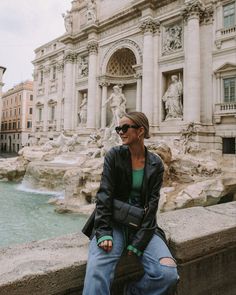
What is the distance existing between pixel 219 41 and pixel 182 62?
2288mm

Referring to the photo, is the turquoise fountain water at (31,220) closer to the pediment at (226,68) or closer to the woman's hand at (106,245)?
the woman's hand at (106,245)

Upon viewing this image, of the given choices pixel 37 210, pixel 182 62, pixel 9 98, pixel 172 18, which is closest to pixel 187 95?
pixel 182 62

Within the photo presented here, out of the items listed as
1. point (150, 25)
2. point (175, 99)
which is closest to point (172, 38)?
point (150, 25)

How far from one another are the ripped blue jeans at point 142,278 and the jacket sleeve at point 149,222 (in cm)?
6

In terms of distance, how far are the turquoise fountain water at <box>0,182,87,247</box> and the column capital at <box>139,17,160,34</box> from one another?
12.4 metres

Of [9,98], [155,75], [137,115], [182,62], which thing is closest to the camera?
[137,115]

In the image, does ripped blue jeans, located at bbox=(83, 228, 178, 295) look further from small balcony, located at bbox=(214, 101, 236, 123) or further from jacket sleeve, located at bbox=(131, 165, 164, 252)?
small balcony, located at bbox=(214, 101, 236, 123)

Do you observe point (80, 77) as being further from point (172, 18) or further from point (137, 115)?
point (137, 115)

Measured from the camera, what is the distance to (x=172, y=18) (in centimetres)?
1633

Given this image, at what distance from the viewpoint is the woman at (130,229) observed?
5.23ft

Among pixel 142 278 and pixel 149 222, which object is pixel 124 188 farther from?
pixel 142 278

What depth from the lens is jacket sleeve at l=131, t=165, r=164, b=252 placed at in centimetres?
170

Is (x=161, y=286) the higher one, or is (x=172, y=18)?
(x=172, y=18)

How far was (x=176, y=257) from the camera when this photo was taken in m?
1.90
